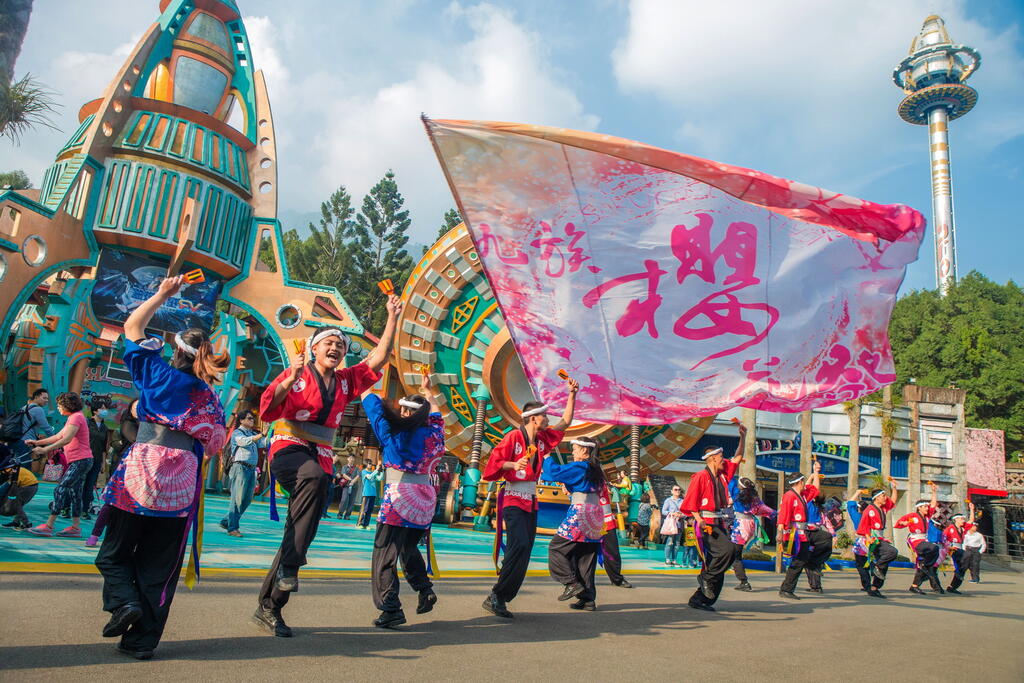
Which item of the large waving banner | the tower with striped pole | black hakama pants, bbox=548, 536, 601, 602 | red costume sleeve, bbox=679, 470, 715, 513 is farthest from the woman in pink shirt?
the tower with striped pole

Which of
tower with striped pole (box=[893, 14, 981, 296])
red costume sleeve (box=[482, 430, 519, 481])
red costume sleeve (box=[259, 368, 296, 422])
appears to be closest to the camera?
red costume sleeve (box=[259, 368, 296, 422])

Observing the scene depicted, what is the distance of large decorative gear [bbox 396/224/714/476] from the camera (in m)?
18.0

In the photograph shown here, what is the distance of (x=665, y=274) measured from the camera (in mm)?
5980

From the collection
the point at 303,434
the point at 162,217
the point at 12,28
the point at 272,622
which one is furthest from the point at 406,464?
the point at 162,217

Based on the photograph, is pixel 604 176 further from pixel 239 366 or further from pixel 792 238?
pixel 239 366

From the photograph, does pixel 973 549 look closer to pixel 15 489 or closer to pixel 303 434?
pixel 303 434

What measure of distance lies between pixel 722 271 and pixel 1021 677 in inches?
135

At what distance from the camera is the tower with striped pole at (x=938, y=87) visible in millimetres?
58278

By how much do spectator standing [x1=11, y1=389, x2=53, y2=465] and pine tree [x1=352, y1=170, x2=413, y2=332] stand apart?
2996 centimetres

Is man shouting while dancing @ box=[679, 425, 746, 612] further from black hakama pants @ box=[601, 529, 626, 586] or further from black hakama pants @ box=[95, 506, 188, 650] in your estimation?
black hakama pants @ box=[95, 506, 188, 650]

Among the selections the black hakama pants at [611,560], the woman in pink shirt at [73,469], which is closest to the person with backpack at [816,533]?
the black hakama pants at [611,560]

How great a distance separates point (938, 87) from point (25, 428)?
68346 mm

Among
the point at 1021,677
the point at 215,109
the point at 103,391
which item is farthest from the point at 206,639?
the point at 215,109

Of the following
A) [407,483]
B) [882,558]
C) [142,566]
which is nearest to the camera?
[142,566]
